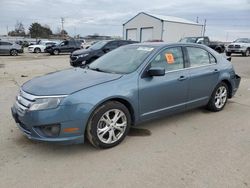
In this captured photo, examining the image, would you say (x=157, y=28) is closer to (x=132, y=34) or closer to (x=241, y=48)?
(x=132, y=34)

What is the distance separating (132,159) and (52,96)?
1331 millimetres

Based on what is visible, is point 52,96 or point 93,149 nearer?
point 52,96

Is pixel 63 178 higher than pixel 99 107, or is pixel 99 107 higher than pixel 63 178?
pixel 99 107

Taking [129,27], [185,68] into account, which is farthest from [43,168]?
[129,27]

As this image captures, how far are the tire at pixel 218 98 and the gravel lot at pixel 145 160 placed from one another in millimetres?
656

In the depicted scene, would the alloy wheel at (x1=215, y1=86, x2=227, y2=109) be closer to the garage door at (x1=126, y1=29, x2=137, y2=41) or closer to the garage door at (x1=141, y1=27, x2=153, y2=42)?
the garage door at (x1=141, y1=27, x2=153, y2=42)

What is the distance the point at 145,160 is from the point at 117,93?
0.99 metres

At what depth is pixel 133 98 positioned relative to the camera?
12.7 ft

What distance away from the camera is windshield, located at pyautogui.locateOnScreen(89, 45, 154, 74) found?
4173mm

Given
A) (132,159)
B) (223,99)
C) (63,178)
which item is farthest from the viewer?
(223,99)

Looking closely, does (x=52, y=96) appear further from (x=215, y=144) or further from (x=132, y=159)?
(x=215, y=144)

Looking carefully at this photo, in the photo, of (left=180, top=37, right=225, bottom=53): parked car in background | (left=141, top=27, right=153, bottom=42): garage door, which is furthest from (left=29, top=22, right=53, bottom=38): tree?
(left=180, top=37, right=225, bottom=53): parked car in background

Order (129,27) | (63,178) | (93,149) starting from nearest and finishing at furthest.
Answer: (63,178) → (93,149) → (129,27)

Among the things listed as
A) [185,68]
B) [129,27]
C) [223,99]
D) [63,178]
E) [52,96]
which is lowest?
[63,178]
